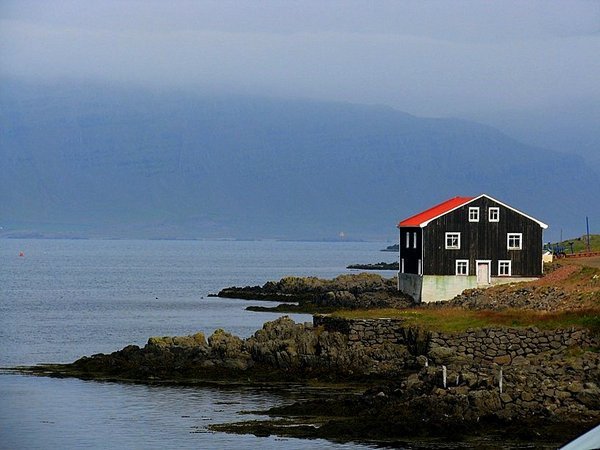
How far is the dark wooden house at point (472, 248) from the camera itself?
239ft

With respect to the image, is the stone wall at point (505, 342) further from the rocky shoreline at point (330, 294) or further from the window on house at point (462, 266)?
the rocky shoreline at point (330, 294)

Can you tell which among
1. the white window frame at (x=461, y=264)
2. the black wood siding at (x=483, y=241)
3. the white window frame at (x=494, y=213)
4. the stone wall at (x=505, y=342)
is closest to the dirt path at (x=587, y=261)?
the black wood siding at (x=483, y=241)

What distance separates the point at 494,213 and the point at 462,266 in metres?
3.64

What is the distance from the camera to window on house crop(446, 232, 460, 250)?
73125mm

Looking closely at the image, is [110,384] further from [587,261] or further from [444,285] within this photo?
[587,261]

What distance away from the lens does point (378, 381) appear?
46438 millimetres

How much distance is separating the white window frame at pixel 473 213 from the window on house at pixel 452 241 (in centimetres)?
133

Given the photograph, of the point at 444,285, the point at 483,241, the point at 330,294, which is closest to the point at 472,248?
the point at 483,241

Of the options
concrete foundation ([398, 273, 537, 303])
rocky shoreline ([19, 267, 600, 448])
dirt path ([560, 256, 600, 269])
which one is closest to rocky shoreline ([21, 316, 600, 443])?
rocky shoreline ([19, 267, 600, 448])

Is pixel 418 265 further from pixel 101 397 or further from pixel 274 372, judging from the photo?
pixel 101 397

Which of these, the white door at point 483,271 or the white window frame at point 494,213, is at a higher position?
the white window frame at point 494,213

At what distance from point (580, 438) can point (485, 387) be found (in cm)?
2393

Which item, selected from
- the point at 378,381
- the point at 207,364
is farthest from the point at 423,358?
the point at 207,364

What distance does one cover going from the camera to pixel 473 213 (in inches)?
2904
